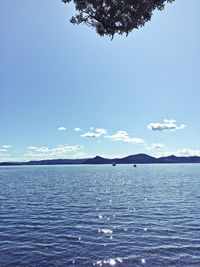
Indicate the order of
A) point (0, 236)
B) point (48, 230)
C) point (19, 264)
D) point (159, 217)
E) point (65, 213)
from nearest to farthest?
point (19, 264) → point (0, 236) → point (48, 230) → point (159, 217) → point (65, 213)

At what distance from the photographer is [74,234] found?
23891 millimetres

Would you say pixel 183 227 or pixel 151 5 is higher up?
pixel 151 5

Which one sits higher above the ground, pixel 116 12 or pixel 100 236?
pixel 116 12

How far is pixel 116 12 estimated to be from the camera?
49.7ft

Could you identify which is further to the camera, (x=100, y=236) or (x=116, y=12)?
(x=100, y=236)

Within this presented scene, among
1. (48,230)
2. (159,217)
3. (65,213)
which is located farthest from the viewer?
(65,213)

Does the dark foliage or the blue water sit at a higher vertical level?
the dark foliage

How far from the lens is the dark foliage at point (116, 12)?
1482 centimetres

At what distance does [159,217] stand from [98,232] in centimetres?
1138

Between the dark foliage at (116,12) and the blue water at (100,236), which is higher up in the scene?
the dark foliage at (116,12)

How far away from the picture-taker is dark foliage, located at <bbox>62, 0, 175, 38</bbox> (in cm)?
1482

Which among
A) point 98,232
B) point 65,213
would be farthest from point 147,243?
point 65,213

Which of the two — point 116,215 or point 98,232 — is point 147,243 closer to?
point 98,232

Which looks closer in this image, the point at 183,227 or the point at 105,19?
the point at 105,19
